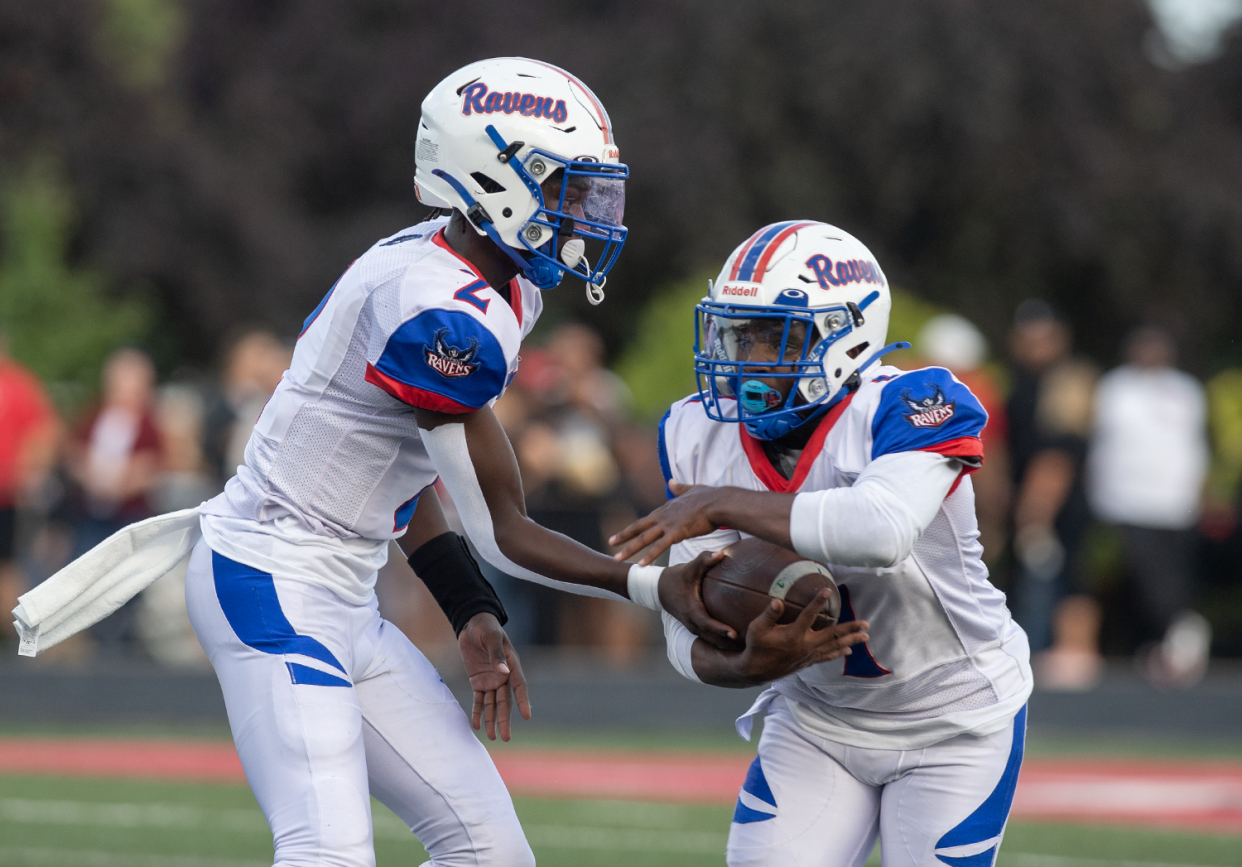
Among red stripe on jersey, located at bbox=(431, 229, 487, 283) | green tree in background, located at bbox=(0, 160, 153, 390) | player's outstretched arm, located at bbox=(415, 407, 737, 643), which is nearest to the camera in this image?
player's outstretched arm, located at bbox=(415, 407, 737, 643)

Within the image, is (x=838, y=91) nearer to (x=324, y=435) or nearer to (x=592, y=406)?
(x=592, y=406)

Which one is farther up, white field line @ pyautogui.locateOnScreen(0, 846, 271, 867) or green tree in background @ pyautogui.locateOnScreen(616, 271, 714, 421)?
green tree in background @ pyautogui.locateOnScreen(616, 271, 714, 421)

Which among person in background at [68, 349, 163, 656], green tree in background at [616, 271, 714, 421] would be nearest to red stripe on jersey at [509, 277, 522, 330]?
person in background at [68, 349, 163, 656]

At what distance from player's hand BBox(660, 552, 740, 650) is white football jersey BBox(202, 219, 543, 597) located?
0.55 m

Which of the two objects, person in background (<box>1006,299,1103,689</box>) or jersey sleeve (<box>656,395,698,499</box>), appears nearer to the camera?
jersey sleeve (<box>656,395,698,499</box>)

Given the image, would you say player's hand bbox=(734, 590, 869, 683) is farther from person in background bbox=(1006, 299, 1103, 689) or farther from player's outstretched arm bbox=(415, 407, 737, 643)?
person in background bbox=(1006, 299, 1103, 689)

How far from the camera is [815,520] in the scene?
3373 mm

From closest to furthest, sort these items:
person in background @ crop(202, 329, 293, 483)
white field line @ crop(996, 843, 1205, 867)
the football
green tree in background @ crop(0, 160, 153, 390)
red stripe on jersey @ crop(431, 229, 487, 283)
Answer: the football < red stripe on jersey @ crop(431, 229, 487, 283) < white field line @ crop(996, 843, 1205, 867) < person in background @ crop(202, 329, 293, 483) < green tree in background @ crop(0, 160, 153, 390)

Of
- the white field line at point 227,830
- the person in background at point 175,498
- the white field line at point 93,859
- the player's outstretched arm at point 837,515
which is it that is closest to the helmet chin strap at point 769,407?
the player's outstretched arm at point 837,515

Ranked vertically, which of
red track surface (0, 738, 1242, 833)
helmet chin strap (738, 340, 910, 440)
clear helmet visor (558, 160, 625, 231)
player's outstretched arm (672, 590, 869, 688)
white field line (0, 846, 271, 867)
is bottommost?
red track surface (0, 738, 1242, 833)

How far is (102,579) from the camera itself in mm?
3908

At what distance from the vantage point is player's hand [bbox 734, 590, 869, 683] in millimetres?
3367

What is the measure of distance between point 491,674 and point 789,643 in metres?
0.84

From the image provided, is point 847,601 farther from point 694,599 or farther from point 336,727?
point 336,727
